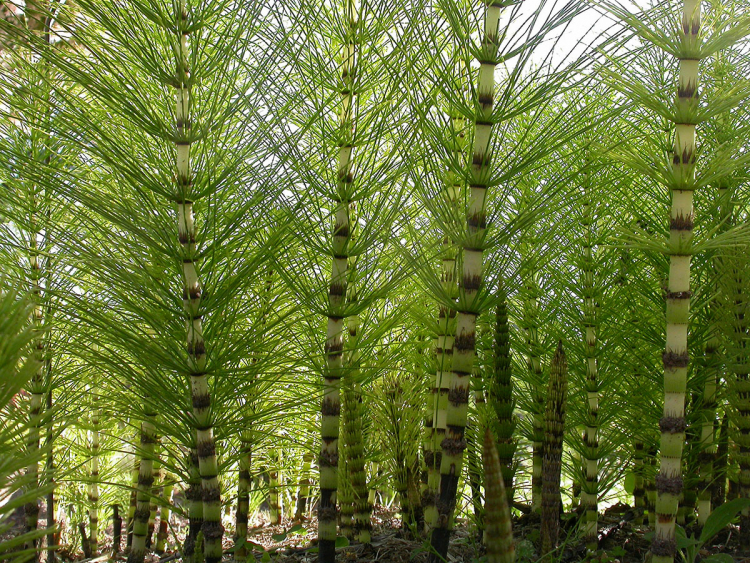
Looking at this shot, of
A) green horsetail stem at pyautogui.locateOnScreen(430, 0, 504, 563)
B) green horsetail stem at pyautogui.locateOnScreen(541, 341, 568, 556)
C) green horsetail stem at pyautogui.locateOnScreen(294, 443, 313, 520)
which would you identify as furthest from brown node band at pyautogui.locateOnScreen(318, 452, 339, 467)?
green horsetail stem at pyautogui.locateOnScreen(294, 443, 313, 520)

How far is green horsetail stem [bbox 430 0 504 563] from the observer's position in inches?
91.6

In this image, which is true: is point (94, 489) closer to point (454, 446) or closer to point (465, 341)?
point (454, 446)

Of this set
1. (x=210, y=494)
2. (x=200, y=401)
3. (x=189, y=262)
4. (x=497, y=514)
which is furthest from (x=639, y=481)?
(x=189, y=262)

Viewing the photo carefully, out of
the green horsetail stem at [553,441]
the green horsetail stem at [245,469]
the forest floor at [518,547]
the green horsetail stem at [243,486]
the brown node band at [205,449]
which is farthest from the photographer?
the green horsetail stem at [243,486]

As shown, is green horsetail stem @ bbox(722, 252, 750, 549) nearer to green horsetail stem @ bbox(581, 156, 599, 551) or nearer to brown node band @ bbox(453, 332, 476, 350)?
green horsetail stem @ bbox(581, 156, 599, 551)

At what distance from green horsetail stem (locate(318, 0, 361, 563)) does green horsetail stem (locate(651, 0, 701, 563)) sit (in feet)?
3.92

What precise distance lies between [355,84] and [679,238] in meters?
1.40

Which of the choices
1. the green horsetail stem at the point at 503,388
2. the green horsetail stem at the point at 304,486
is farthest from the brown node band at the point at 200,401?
the green horsetail stem at the point at 304,486

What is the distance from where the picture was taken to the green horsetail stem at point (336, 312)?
2.63 metres

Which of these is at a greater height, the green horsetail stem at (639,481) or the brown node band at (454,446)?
the brown node band at (454,446)

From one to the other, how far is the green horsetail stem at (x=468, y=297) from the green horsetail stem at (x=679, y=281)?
0.63m

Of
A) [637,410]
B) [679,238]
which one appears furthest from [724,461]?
[679,238]

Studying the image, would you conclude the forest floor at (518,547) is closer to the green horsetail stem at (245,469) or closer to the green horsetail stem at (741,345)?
the green horsetail stem at (245,469)

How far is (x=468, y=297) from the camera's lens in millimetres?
2328
